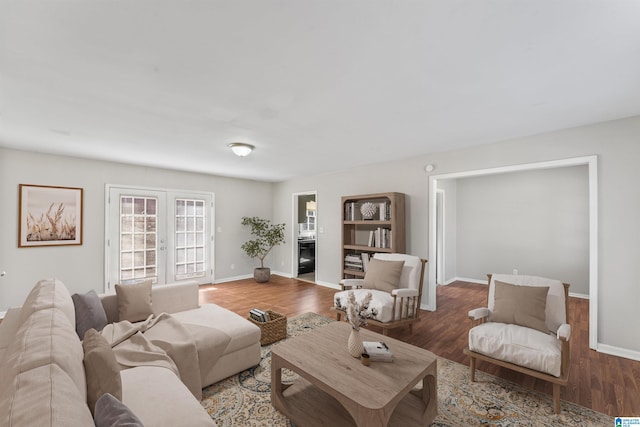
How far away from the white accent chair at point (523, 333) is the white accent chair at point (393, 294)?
0.77 m

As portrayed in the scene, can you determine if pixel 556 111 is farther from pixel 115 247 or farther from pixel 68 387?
pixel 115 247

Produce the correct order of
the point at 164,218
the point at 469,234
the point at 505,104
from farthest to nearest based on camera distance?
the point at 469,234, the point at 164,218, the point at 505,104

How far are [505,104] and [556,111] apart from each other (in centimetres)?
62

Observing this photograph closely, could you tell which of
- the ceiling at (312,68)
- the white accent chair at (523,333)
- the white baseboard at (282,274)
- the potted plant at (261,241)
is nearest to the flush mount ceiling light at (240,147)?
the ceiling at (312,68)

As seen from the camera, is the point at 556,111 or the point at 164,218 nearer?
the point at 556,111

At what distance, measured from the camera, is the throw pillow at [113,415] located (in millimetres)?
961

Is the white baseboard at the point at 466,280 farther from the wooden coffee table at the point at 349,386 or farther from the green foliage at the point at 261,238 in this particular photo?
the wooden coffee table at the point at 349,386

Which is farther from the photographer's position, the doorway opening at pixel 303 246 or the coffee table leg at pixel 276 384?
the doorway opening at pixel 303 246

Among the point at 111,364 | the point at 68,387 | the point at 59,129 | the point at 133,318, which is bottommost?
the point at 133,318

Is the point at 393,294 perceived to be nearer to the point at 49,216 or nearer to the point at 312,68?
the point at 312,68

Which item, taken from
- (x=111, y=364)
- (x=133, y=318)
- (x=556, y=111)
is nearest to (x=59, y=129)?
(x=133, y=318)

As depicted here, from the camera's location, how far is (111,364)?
1.34 m

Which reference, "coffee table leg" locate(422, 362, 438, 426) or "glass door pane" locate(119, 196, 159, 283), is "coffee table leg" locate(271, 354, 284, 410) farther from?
"glass door pane" locate(119, 196, 159, 283)

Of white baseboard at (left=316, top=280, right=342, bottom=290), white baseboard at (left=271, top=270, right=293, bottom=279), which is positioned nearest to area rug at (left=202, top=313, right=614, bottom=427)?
white baseboard at (left=316, top=280, right=342, bottom=290)
